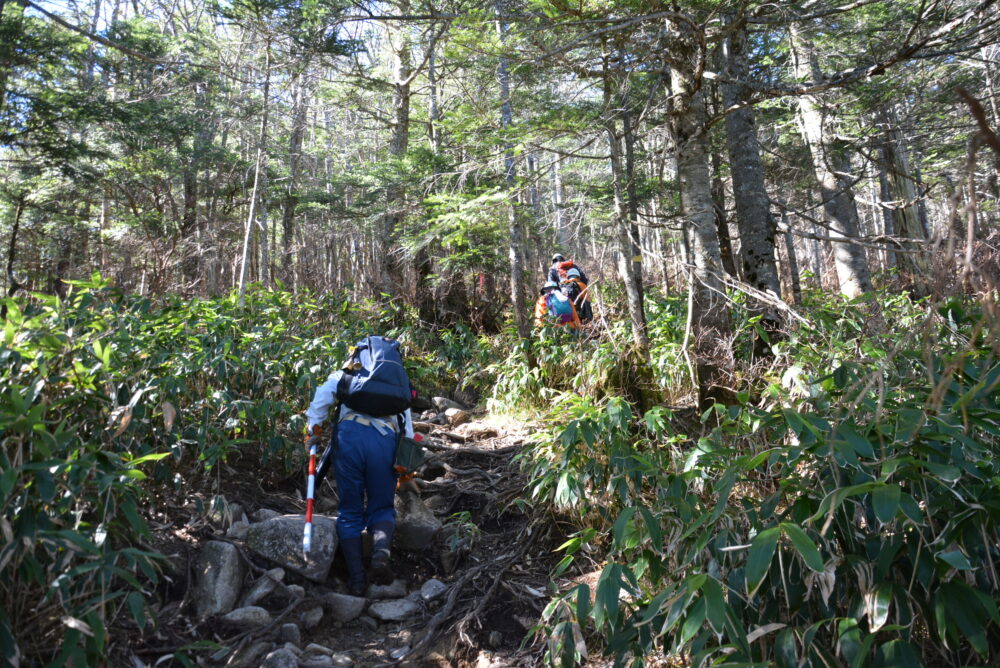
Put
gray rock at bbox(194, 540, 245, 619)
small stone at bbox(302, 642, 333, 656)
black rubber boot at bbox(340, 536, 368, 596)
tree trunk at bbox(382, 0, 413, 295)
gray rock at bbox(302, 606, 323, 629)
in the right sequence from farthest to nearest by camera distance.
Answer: tree trunk at bbox(382, 0, 413, 295), black rubber boot at bbox(340, 536, 368, 596), gray rock at bbox(302, 606, 323, 629), gray rock at bbox(194, 540, 245, 619), small stone at bbox(302, 642, 333, 656)

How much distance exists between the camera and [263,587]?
4.03m

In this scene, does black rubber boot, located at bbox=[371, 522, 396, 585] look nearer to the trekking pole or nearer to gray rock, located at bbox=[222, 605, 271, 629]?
the trekking pole

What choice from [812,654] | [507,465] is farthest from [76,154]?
[812,654]

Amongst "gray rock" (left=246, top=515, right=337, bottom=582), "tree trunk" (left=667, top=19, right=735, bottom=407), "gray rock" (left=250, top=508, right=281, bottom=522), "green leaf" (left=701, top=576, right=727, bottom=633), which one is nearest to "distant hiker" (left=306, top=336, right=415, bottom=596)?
"gray rock" (left=246, top=515, right=337, bottom=582)

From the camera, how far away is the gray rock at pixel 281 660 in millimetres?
3365

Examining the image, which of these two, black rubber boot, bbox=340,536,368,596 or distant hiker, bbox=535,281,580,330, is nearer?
black rubber boot, bbox=340,536,368,596

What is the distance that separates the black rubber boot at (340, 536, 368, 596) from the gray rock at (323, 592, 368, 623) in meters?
0.18

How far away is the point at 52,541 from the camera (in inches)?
97.0

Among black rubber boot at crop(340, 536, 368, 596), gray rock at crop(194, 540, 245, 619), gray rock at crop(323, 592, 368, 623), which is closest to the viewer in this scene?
gray rock at crop(194, 540, 245, 619)

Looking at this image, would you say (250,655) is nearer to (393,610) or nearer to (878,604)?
(393,610)

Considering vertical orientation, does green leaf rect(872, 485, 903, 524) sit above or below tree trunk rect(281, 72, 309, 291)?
below

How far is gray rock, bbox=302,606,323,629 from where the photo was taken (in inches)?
155

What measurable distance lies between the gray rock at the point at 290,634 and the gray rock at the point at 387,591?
77 centimetres

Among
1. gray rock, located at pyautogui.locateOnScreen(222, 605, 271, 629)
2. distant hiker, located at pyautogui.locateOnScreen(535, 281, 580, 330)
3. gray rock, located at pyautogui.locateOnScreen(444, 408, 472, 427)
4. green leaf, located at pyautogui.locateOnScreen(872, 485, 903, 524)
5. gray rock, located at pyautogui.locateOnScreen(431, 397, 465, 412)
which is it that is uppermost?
distant hiker, located at pyautogui.locateOnScreen(535, 281, 580, 330)
